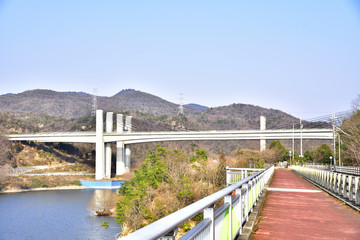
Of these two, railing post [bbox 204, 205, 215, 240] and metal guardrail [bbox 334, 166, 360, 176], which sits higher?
railing post [bbox 204, 205, 215, 240]

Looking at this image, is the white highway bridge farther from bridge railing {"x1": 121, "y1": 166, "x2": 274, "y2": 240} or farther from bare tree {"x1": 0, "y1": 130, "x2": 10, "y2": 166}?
bridge railing {"x1": 121, "y1": 166, "x2": 274, "y2": 240}

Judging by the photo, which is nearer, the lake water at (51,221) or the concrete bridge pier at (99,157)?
the lake water at (51,221)

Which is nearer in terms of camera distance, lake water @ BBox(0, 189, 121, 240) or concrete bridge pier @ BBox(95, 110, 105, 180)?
lake water @ BBox(0, 189, 121, 240)

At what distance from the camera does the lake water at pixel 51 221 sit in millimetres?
34969

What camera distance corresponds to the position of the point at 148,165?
5084 centimetres

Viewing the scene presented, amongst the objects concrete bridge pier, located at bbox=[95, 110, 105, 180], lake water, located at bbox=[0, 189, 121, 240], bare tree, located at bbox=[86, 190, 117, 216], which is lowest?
lake water, located at bbox=[0, 189, 121, 240]

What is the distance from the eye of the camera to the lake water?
35.0 meters

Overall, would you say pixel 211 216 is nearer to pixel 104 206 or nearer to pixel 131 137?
pixel 104 206

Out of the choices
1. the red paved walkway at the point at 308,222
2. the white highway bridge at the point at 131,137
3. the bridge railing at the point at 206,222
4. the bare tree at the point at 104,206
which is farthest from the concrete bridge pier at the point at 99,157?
the bridge railing at the point at 206,222

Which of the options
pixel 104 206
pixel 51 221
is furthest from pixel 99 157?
pixel 51 221

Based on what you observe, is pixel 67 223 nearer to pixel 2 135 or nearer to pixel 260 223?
pixel 260 223

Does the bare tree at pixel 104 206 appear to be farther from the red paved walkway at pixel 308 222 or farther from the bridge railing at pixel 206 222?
the bridge railing at pixel 206 222

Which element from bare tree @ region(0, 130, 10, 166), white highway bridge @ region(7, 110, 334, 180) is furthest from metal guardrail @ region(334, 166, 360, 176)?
bare tree @ region(0, 130, 10, 166)

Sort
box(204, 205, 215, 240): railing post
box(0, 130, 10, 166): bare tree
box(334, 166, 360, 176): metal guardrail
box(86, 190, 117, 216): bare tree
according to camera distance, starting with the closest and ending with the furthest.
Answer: box(204, 205, 215, 240): railing post, box(334, 166, 360, 176): metal guardrail, box(86, 190, 117, 216): bare tree, box(0, 130, 10, 166): bare tree
